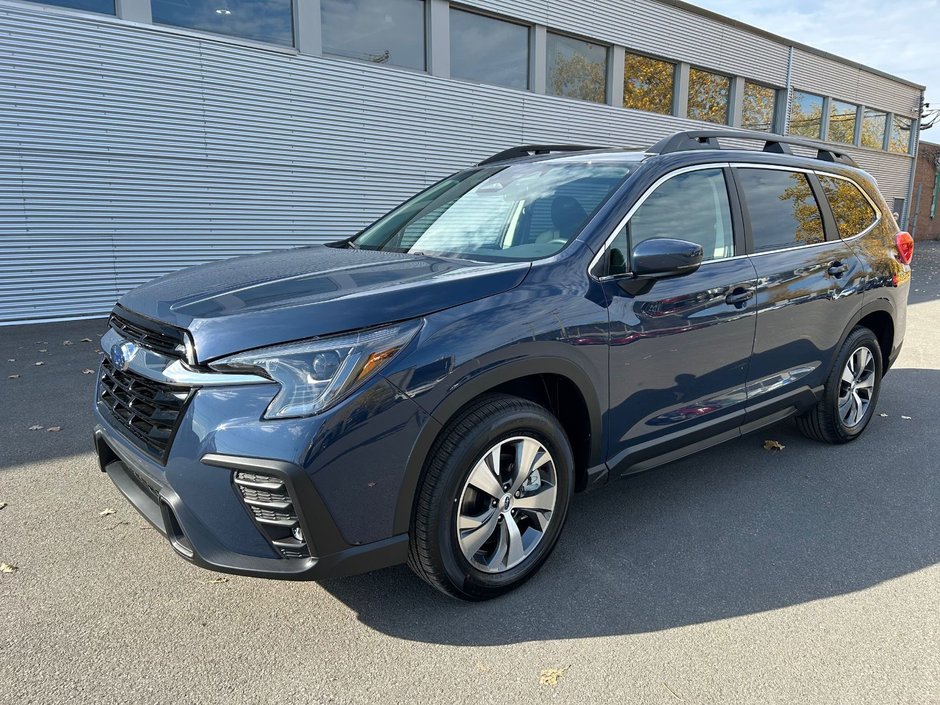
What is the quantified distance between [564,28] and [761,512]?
13.2 m

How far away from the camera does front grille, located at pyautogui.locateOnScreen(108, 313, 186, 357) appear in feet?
7.47

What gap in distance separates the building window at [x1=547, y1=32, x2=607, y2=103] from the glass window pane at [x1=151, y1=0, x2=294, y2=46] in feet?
20.1

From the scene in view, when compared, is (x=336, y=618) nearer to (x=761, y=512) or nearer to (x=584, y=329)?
(x=584, y=329)

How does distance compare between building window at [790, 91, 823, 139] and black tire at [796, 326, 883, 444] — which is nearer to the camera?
black tire at [796, 326, 883, 444]

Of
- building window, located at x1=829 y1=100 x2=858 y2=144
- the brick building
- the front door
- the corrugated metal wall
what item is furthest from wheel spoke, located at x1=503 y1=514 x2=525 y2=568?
the brick building

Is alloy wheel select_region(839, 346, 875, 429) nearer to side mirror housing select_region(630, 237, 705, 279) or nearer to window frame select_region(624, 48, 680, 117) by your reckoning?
side mirror housing select_region(630, 237, 705, 279)

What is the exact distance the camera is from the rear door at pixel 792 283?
3.56 meters

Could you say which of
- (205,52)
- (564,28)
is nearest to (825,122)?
(564,28)

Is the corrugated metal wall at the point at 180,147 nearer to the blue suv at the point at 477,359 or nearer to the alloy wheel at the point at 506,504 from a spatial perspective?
the blue suv at the point at 477,359

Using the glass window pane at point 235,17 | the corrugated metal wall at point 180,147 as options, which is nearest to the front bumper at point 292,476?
the corrugated metal wall at point 180,147

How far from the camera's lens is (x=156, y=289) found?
274cm

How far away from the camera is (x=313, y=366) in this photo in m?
2.12

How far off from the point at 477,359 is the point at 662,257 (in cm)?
97

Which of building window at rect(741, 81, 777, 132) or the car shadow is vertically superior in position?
building window at rect(741, 81, 777, 132)
